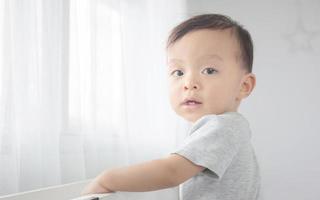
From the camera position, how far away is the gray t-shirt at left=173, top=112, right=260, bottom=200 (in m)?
0.77

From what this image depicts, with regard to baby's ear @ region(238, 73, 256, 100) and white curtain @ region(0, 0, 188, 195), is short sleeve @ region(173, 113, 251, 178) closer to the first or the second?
baby's ear @ region(238, 73, 256, 100)

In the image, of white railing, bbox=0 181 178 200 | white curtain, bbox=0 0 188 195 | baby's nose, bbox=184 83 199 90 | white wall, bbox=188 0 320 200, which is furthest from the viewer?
white wall, bbox=188 0 320 200

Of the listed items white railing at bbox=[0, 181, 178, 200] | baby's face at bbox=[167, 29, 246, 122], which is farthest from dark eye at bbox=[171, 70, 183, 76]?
white railing at bbox=[0, 181, 178, 200]

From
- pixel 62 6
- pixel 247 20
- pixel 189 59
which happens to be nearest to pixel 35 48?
pixel 62 6

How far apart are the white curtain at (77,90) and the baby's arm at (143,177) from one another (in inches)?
18.9

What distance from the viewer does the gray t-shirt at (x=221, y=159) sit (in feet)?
2.52

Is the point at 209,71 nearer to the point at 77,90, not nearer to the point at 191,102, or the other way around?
the point at 191,102

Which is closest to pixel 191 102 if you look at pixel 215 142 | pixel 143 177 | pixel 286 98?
pixel 215 142

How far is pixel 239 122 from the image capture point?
0.87m

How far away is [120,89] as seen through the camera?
1697 mm

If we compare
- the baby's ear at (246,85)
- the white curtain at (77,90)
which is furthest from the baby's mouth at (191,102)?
the white curtain at (77,90)

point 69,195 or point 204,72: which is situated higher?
point 204,72

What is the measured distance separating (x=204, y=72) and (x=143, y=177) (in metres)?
0.32

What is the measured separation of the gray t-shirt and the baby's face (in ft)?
0.22
